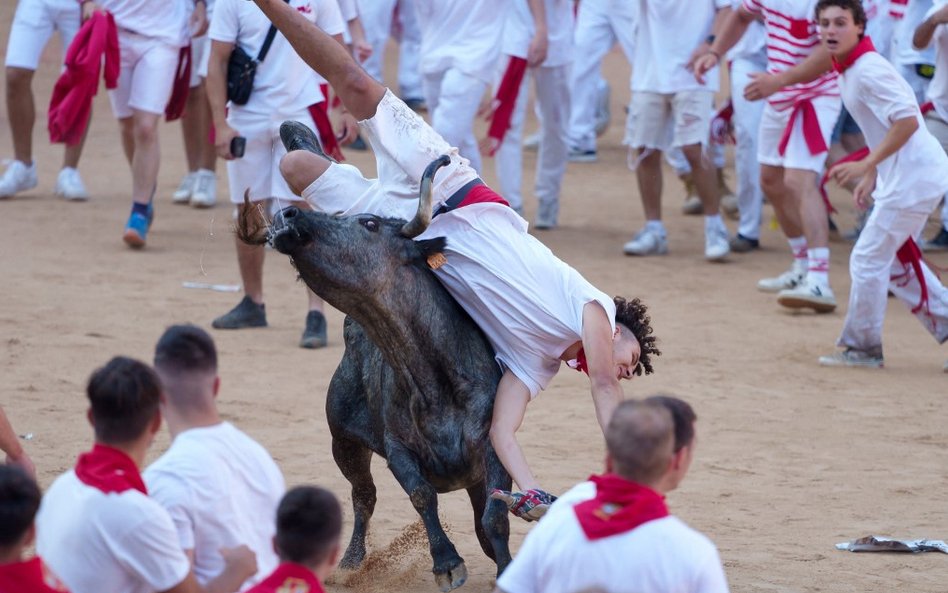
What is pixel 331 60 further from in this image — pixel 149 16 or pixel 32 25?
pixel 32 25

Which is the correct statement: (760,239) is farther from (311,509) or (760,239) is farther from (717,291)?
(311,509)

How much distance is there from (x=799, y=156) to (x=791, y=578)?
5.12 metres

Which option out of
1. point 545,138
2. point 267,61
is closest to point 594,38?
point 545,138

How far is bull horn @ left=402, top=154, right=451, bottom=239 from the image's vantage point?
510 centimetres

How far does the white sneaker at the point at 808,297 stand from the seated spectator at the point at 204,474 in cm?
697

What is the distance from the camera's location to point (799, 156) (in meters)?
10.1

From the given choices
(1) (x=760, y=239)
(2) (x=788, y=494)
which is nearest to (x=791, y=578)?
(2) (x=788, y=494)

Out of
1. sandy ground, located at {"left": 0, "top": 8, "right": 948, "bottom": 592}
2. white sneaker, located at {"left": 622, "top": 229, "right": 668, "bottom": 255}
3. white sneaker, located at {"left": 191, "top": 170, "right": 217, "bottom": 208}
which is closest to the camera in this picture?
sandy ground, located at {"left": 0, "top": 8, "right": 948, "bottom": 592}

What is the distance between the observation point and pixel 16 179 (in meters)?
12.5

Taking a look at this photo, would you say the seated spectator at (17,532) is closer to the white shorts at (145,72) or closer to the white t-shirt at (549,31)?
the white shorts at (145,72)

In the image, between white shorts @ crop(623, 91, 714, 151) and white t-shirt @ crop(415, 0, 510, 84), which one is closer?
white shorts @ crop(623, 91, 714, 151)

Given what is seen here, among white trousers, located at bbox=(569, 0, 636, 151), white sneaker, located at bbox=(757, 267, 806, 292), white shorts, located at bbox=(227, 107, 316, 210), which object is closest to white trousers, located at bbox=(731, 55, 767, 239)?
white sneaker, located at bbox=(757, 267, 806, 292)

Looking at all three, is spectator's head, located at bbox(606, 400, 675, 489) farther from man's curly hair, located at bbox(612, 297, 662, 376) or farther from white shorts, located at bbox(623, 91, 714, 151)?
white shorts, located at bbox(623, 91, 714, 151)

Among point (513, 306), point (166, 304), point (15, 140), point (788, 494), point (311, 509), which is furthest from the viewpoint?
point (15, 140)
